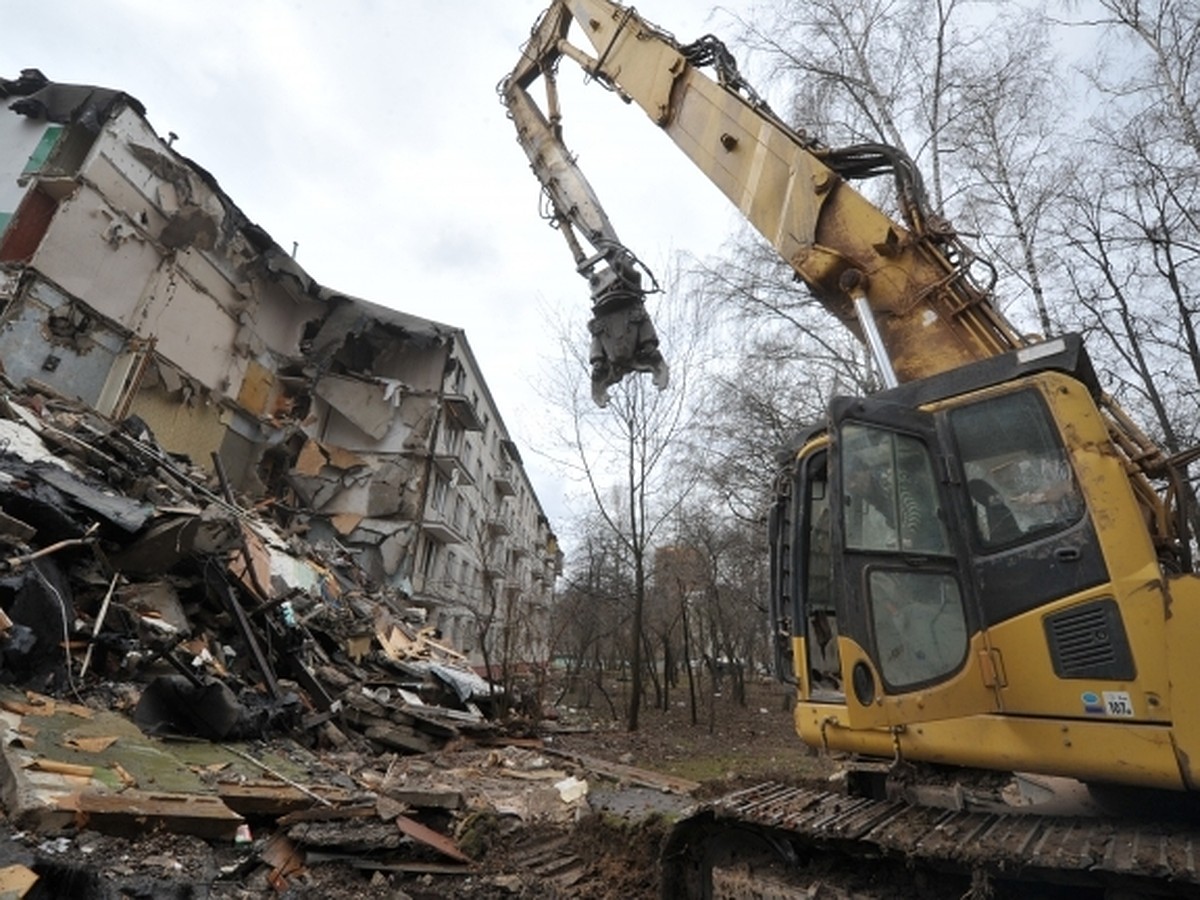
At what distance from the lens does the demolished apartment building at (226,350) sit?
15.4m

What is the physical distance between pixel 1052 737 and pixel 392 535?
22.6m

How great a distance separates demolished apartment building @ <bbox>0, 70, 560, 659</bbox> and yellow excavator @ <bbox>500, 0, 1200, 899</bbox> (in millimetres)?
10007

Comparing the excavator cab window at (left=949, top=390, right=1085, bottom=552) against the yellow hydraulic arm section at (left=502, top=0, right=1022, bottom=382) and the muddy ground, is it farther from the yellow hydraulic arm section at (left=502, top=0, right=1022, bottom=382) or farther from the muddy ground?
the muddy ground

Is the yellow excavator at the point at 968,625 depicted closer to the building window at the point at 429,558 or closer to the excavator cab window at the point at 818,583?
the excavator cab window at the point at 818,583

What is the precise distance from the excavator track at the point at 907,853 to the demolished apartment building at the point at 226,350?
9.89 meters

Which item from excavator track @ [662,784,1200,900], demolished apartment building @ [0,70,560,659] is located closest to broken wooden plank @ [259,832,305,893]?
excavator track @ [662,784,1200,900]

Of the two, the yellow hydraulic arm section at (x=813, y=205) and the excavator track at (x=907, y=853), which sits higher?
the yellow hydraulic arm section at (x=813, y=205)

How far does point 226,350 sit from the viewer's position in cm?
2080

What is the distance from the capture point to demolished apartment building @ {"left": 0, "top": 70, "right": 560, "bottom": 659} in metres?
15.4

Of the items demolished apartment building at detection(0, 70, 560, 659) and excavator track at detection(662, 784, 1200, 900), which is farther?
demolished apartment building at detection(0, 70, 560, 659)

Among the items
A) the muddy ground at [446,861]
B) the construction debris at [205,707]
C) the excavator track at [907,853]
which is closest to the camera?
the excavator track at [907,853]

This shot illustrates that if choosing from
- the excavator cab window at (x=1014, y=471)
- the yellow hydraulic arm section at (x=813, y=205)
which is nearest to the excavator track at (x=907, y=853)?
the excavator cab window at (x=1014, y=471)

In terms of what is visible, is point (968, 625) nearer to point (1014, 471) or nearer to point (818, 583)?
point (1014, 471)

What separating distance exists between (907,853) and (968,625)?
3.26ft
